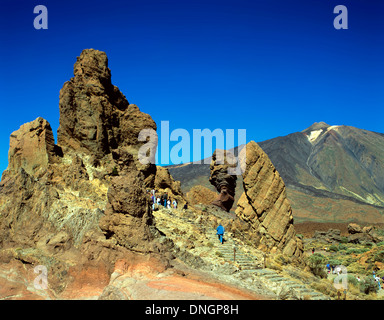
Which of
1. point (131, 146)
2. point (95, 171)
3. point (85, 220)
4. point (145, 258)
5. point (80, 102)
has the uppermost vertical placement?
point (80, 102)

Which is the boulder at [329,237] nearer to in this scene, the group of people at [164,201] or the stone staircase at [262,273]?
the group of people at [164,201]

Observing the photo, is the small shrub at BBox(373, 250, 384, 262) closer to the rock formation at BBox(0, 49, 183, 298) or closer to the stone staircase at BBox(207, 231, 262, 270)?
the stone staircase at BBox(207, 231, 262, 270)

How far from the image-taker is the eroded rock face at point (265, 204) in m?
20.6

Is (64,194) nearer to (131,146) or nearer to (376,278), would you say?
(131,146)

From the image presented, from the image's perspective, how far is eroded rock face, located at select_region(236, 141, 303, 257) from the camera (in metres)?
20.6

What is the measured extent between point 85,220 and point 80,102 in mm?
9957

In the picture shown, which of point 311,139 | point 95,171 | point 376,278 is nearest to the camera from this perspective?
point 95,171

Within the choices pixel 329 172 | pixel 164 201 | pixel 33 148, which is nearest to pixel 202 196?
pixel 164 201

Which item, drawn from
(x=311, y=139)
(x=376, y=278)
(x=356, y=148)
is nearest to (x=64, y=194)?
(x=376, y=278)

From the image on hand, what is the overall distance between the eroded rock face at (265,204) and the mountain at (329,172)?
54.3 m

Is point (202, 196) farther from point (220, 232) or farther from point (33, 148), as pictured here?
point (33, 148)

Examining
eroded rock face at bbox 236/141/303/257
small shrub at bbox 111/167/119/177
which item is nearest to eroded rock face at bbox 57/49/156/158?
small shrub at bbox 111/167/119/177

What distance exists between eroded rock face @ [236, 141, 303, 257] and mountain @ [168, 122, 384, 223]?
5433 cm
